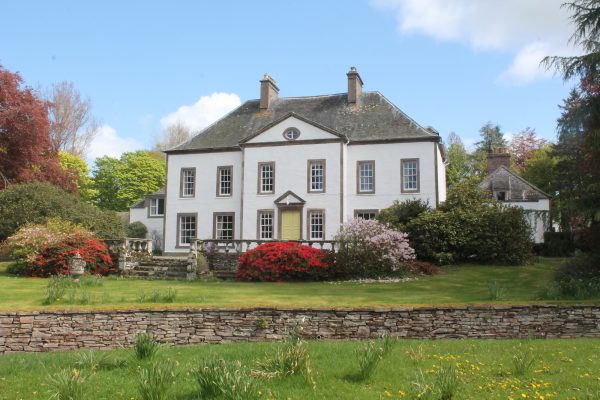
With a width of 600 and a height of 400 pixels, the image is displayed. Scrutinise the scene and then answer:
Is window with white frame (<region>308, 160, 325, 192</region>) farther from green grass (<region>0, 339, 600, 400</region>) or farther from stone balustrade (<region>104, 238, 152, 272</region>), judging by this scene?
green grass (<region>0, 339, 600, 400</region>)

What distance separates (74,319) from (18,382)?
327 cm

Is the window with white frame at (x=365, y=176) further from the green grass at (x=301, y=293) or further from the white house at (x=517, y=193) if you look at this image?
the white house at (x=517, y=193)

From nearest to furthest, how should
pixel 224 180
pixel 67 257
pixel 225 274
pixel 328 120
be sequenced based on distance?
pixel 67 257 → pixel 225 274 → pixel 328 120 → pixel 224 180

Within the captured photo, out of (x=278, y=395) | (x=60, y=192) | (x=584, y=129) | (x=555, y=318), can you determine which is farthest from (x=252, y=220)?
(x=278, y=395)

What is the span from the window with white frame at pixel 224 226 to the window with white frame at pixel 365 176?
7.80 m

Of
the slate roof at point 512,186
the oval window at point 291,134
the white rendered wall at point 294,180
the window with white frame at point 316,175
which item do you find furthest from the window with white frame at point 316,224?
the slate roof at point 512,186

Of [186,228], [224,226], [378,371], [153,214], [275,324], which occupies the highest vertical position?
[153,214]

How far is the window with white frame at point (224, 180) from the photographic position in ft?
106

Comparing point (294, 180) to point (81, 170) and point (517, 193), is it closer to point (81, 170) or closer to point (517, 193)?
→ point (517, 193)

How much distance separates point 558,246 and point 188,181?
72.7 ft

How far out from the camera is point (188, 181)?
33125 millimetres

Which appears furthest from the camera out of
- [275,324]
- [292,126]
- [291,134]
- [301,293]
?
[291,134]

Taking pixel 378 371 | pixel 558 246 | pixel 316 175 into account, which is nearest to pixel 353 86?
pixel 316 175

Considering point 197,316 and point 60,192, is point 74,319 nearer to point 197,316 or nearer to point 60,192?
point 197,316
